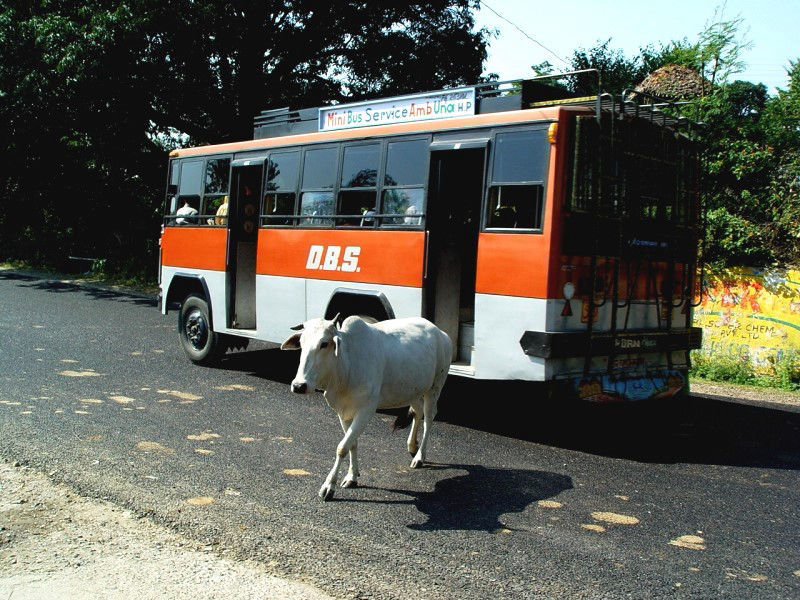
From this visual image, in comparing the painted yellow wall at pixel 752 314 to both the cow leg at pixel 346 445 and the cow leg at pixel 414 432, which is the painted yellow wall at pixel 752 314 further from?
the cow leg at pixel 346 445

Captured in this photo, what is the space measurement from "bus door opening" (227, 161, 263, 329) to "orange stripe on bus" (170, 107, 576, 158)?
465 mm

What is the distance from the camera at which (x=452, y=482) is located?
673 cm

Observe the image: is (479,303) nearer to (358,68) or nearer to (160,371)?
(160,371)

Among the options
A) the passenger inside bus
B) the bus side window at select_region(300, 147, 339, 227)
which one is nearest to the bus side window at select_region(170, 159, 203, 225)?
the passenger inside bus

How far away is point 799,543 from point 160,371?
27.1ft

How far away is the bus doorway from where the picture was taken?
29.9 ft

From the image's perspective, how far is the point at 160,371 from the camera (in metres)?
11.4

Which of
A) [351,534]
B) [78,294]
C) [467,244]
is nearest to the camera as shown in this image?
[351,534]

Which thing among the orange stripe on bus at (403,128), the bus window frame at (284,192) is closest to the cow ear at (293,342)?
the orange stripe on bus at (403,128)

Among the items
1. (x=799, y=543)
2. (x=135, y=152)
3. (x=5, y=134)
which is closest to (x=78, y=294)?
(x=135, y=152)

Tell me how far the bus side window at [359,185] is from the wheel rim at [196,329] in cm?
325

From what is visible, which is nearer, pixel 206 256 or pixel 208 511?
pixel 208 511

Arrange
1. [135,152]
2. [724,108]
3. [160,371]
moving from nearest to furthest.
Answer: [160,371]
[724,108]
[135,152]

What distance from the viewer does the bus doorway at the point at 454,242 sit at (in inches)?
358
